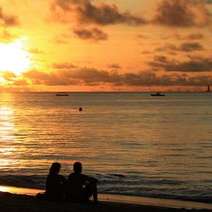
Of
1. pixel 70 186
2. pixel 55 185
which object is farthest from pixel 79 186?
pixel 55 185

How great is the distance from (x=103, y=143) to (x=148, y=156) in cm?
1185

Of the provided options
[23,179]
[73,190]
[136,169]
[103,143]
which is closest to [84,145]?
[103,143]

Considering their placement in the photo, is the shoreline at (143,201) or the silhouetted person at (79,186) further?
the shoreline at (143,201)

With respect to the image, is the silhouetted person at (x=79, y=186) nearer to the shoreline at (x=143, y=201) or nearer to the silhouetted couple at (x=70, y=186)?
the silhouetted couple at (x=70, y=186)

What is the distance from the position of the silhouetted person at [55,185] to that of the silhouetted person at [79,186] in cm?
22

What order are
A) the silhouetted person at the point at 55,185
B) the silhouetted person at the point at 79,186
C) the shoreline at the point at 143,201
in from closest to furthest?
the silhouetted person at the point at 79,186 < the silhouetted person at the point at 55,185 < the shoreline at the point at 143,201

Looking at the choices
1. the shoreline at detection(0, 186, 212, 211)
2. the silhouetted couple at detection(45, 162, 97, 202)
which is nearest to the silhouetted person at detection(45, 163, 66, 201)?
the silhouetted couple at detection(45, 162, 97, 202)

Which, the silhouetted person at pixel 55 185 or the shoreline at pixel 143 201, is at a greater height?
the silhouetted person at pixel 55 185

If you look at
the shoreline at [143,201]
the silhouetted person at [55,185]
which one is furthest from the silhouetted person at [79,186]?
the shoreline at [143,201]

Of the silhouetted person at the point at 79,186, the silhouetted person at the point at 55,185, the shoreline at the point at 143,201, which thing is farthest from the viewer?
the shoreline at the point at 143,201

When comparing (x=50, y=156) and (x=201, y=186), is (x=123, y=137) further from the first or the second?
(x=201, y=186)

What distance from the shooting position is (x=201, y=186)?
23.7 meters

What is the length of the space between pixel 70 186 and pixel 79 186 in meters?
0.26

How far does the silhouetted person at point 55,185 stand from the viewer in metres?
14.7
